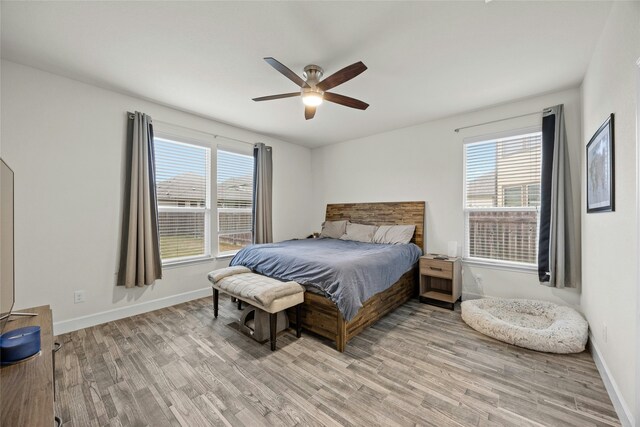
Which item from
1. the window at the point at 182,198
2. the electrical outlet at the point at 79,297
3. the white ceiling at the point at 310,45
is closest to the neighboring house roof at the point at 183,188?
the window at the point at 182,198

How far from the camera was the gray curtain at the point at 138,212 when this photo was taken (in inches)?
120

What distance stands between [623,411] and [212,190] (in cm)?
456

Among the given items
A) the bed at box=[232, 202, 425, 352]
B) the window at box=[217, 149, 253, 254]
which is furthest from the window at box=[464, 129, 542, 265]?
the window at box=[217, 149, 253, 254]

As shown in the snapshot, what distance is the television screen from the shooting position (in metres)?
1.34

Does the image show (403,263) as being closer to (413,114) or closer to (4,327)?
(413,114)

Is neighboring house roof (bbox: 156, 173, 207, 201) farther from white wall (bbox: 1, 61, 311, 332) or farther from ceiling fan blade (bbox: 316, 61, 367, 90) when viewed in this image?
ceiling fan blade (bbox: 316, 61, 367, 90)

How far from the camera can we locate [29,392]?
3.00 ft

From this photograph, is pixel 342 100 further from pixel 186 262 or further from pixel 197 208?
pixel 186 262

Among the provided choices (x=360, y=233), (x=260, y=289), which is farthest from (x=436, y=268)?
(x=260, y=289)

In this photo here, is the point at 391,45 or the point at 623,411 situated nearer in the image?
the point at 623,411

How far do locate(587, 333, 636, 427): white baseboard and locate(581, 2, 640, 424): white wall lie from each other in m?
0.03

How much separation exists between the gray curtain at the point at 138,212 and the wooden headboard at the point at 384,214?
315cm

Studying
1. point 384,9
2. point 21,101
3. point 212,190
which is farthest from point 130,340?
point 384,9

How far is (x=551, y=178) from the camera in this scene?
115 inches
